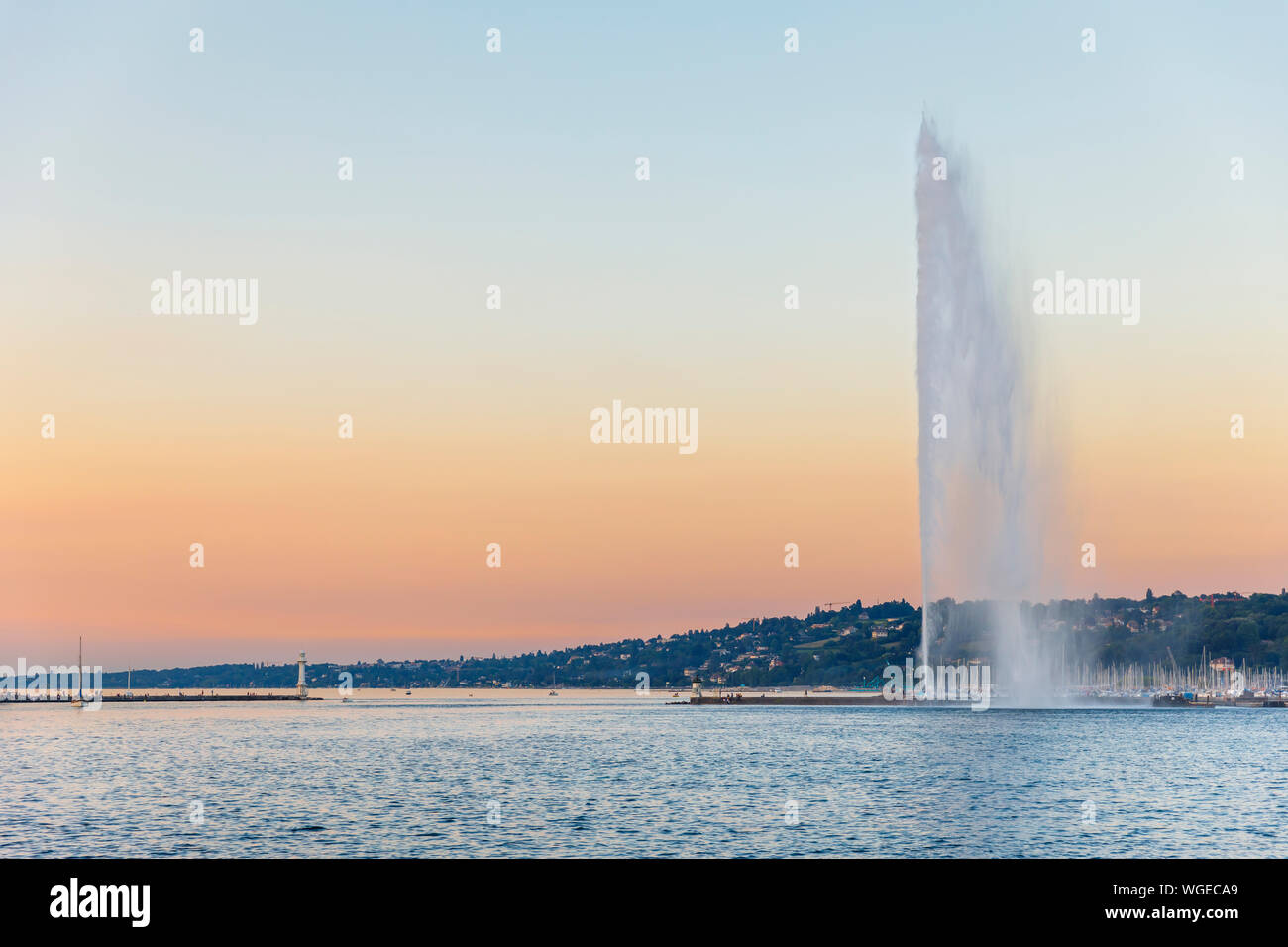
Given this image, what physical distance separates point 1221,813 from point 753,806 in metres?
19.1

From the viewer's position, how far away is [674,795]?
56781 millimetres

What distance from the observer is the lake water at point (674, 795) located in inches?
1646

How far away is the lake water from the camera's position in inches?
1646
